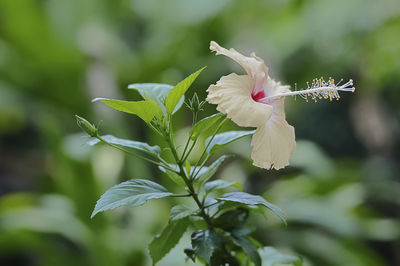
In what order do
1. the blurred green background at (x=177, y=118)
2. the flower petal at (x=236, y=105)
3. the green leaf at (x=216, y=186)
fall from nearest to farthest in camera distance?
1. the flower petal at (x=236, y=105)
2. the green leaf at (x=216, y=186)
3. the blurred green background at (x=177, y=118)

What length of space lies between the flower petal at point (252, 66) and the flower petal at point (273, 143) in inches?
1.3

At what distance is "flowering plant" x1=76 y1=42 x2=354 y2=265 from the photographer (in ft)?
1.45

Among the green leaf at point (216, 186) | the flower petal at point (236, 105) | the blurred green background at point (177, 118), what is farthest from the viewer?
the blurred green background at point (177, 118)

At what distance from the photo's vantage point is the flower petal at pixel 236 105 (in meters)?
0.43

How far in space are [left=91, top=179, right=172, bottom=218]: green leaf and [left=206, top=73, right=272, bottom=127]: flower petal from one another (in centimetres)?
10

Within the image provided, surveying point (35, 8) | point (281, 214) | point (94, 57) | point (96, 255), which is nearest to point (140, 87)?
point (281, 214)

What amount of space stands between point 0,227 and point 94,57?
112cm

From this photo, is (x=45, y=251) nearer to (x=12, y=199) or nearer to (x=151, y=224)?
(x=12, y=199)

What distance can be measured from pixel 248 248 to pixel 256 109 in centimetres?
15

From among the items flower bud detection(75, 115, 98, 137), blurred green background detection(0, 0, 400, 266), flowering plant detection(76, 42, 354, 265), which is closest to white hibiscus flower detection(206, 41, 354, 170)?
flowering plant detection(76, 42, 354, 265)

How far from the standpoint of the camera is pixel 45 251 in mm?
2018

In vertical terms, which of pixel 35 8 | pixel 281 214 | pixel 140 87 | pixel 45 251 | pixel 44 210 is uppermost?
pixel 140 87

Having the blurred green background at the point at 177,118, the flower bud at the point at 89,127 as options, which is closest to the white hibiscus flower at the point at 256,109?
the flower bud at the point at 89,127

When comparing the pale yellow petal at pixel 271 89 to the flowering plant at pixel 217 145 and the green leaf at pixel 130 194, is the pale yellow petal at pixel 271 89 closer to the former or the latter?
the flowering plant at pixel 217 145
